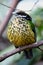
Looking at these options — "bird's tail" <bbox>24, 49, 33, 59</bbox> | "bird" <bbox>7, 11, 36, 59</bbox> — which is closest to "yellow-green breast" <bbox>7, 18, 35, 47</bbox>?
"bird" <bbox>7, 11, 36, 59</bbox>

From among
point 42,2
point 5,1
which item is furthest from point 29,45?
point 42,2

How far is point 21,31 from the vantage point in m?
3.82

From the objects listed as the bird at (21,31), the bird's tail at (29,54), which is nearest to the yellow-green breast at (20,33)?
the bird at (21,31)

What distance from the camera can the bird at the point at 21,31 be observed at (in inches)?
150

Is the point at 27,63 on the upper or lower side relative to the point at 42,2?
lower

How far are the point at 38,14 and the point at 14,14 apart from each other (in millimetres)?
521

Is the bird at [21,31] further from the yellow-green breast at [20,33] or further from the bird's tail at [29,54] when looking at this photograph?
the bird's tail at [29,54]

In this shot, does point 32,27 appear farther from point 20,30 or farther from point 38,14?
point 38,14

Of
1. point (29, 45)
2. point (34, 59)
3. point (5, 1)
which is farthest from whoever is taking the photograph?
point (5, 1)

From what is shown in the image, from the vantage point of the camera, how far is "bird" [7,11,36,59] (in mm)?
3801

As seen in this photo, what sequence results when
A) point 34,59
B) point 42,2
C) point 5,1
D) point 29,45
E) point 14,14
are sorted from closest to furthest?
point 29,45 < point 14,14 < point 34,59 < point 5,1 < point 42,2

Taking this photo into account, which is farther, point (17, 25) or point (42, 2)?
point (42, 2)

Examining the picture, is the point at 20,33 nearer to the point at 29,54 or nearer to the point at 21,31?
the point at 21,31

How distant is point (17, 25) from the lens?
12.7 feet
